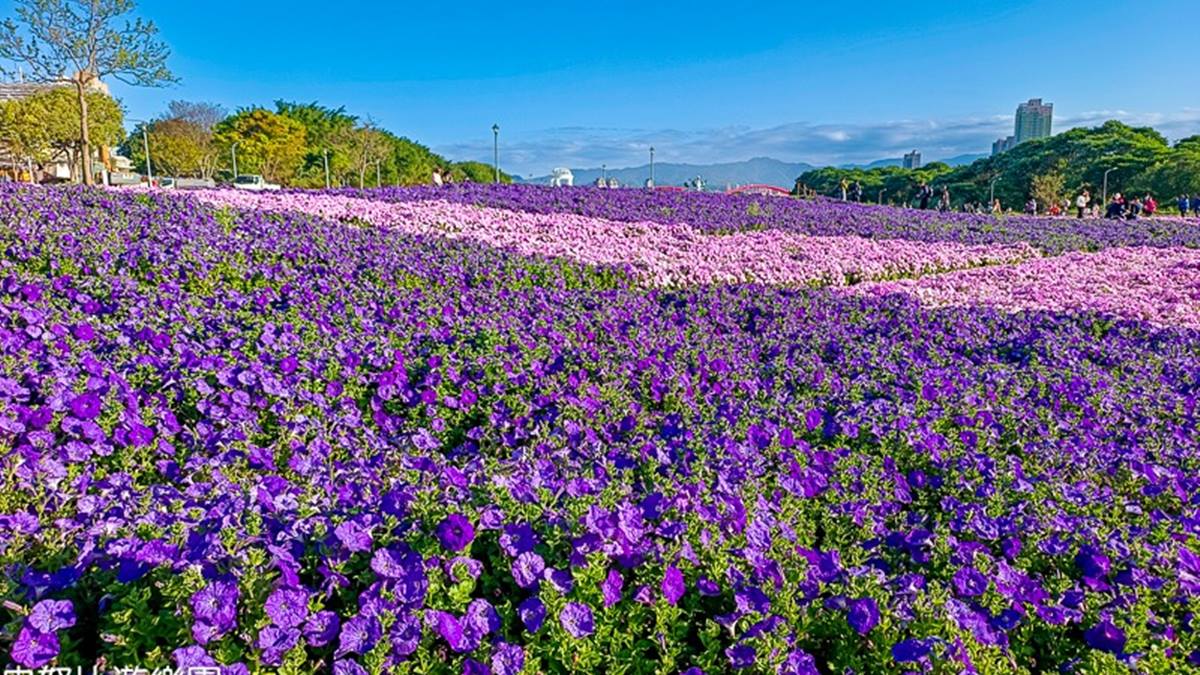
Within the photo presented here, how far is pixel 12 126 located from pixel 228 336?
4485cm

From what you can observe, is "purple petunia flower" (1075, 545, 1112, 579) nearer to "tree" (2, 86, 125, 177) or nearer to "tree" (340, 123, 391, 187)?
"tree" (2, 86, 125, 177)

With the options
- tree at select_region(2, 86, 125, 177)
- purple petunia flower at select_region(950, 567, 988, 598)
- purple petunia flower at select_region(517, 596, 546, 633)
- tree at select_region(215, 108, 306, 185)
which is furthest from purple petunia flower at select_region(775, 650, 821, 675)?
tree at select_region(215, 108, 306, 185)

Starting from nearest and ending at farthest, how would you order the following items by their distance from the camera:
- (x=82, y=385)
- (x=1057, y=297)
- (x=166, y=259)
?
1. (x=82, y=385)
2. (x=166, y=259)
3. (x=1057, y=297)

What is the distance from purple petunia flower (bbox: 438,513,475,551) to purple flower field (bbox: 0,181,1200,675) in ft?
0.06

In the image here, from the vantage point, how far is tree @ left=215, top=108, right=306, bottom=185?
200 ft

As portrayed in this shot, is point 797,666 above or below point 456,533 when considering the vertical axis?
below

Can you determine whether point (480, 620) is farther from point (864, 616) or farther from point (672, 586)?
point (864, 616)

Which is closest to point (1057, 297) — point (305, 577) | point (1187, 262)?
point (1187, 262)

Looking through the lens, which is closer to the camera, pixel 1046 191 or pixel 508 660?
pixel 508 660

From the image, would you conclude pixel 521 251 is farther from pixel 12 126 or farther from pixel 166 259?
pixel 12 126

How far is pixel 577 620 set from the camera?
1883mm

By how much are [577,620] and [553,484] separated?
849mm

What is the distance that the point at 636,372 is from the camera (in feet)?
15.2

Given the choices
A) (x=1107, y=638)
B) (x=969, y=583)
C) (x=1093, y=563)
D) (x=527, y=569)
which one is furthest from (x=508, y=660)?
(x=1093, y=563)
